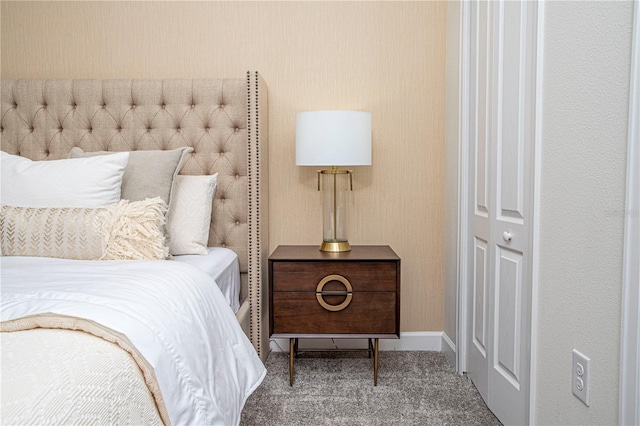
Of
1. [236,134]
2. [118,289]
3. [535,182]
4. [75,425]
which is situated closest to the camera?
[75,425]

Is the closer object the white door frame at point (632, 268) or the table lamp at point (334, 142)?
the white door frame at point (632, 268)

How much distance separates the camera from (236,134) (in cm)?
254

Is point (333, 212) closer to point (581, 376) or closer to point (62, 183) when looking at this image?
point (62, 183)

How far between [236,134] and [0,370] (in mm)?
1889

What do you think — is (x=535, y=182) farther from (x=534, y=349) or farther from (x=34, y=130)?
(x=34, y=130)

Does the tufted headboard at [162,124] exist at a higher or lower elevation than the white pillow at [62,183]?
higher

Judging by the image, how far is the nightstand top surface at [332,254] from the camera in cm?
227

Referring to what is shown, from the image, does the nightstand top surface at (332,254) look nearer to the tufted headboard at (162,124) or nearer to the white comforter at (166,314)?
the tufted headboard at (162,124)

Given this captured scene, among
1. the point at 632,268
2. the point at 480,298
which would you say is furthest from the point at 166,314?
the point at 480,298

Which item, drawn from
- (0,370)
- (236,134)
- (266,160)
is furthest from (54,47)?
(0,370)

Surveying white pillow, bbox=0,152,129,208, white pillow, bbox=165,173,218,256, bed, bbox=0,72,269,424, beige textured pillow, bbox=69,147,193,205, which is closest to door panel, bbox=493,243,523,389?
bed, bbox=0,72,269,424

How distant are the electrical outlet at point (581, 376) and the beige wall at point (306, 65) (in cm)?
142

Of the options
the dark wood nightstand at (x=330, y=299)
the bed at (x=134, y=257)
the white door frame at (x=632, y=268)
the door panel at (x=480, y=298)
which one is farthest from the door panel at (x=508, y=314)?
the bed at (x=134, y=257)

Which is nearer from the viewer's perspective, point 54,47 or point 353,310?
point 353,310
